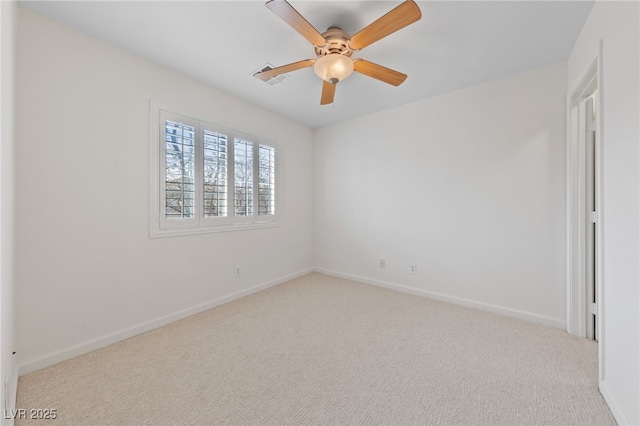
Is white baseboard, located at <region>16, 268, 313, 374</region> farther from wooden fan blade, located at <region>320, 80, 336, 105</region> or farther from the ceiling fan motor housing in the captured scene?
the ceiling fan motor housing

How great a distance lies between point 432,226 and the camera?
317 cm

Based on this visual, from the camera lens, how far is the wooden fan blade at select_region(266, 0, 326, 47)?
1387 mm

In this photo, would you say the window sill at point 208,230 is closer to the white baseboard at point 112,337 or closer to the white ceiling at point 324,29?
the white baseboard at point 112,337

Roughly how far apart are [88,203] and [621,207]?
350 centimetres

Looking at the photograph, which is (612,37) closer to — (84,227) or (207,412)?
(207,412)

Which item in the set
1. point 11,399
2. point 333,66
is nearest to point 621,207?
point 333,66

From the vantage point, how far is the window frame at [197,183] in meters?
2.42

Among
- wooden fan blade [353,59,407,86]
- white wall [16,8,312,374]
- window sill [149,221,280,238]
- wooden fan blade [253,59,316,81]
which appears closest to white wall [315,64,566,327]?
window sill [149,221,280,238]

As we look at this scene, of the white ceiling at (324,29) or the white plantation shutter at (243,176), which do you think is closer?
the white ceiling at (324,29)

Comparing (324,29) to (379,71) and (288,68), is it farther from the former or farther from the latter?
(379,71)

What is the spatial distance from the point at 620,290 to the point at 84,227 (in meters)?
3.53

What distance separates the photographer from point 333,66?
5.94ft

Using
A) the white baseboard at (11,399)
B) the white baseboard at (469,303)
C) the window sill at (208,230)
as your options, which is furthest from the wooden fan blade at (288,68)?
the white baseboard at (469,303)

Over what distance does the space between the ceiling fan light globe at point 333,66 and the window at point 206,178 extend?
1.62 m
